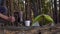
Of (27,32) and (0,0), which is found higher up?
(0,0)

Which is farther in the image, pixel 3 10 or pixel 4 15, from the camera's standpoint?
pixel 3 10

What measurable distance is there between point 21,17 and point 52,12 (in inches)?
29.0

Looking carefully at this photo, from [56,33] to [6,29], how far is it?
1099mm

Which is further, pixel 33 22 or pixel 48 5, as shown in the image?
pixel 48 5

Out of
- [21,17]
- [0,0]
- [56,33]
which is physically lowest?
[56,33]

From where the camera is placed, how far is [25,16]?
5.48 meters

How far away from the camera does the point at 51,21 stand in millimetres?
5309

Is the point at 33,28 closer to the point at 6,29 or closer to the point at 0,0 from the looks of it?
the point at 6,29

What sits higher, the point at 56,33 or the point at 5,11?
the point at 5,11

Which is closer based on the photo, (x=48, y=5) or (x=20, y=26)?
(x=20, y=26)

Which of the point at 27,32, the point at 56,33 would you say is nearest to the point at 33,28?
the point at 27,32

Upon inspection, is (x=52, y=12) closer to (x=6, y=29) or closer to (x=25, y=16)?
(x=25, y=16)

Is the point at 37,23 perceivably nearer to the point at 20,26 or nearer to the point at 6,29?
the point at 20,26

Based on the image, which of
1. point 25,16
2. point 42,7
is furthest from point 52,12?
point 25,16
